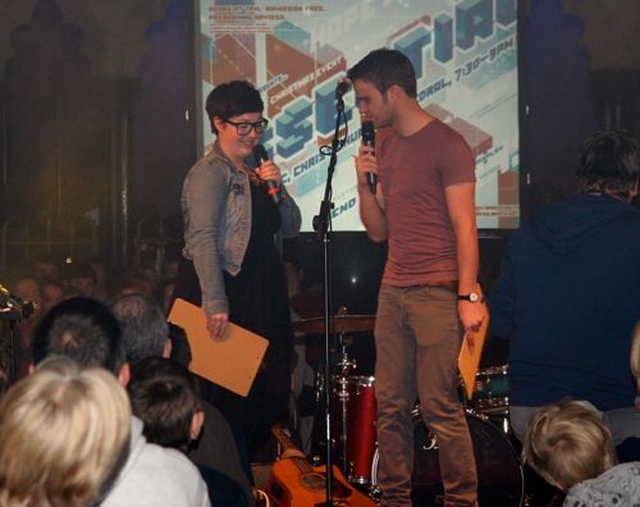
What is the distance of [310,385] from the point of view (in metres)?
6.73

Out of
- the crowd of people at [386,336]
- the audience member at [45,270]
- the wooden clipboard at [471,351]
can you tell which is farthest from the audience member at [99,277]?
the wooden clipboard at [471,351]

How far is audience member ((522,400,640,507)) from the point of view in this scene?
2906 mm

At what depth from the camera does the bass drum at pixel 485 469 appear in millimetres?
5227

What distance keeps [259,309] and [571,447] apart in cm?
187

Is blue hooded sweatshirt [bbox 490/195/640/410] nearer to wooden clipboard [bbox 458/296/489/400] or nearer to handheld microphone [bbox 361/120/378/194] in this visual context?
wooden clipboard [bbox 458/296/489/400]

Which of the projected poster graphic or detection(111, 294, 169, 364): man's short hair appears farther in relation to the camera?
the projected poster graphic

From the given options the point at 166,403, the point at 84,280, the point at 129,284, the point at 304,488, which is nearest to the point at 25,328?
the point at 129,284

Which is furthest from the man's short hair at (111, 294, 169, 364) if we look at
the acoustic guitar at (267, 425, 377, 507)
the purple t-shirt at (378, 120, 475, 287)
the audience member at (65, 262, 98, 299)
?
the audience member at (65, 262, 98, 299)

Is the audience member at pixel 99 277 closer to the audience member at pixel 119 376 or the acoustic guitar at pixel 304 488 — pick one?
the acoustic guitar at pixel 304 488

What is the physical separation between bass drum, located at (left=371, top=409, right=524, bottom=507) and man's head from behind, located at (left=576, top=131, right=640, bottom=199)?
6.38 ft

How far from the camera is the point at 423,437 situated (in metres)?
5.34

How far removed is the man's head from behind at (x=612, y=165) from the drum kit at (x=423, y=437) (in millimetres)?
1886

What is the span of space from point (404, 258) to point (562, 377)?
3.30ft

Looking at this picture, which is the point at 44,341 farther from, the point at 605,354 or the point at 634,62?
the point at 634,62
